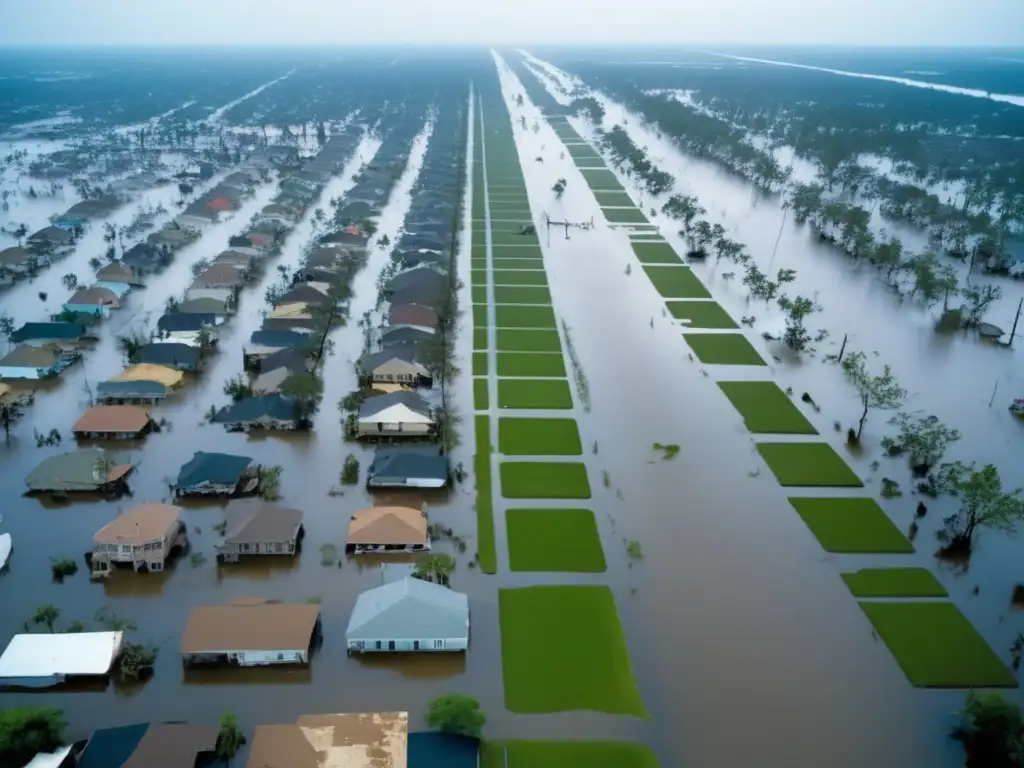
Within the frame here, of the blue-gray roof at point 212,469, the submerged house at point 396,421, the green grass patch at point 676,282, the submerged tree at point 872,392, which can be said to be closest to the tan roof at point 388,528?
the blue-gray roof at point 212,469

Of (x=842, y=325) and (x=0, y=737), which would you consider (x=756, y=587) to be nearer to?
(x=0, y=737)

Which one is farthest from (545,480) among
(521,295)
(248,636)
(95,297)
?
(95,297)

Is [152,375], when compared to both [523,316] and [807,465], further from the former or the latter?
[807,465]

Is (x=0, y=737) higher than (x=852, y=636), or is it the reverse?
(x=0, y=737)

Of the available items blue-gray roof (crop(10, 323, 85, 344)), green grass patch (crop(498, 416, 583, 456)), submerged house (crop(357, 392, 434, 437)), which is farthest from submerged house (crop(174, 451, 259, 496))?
blue-gray roof (crop(10, 323, 85, 344))

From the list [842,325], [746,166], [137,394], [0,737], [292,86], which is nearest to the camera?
[0,737]

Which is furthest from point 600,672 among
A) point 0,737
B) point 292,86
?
point 292,86

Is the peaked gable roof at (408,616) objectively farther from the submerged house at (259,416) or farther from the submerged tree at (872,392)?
the submerged tree at (872,392)
